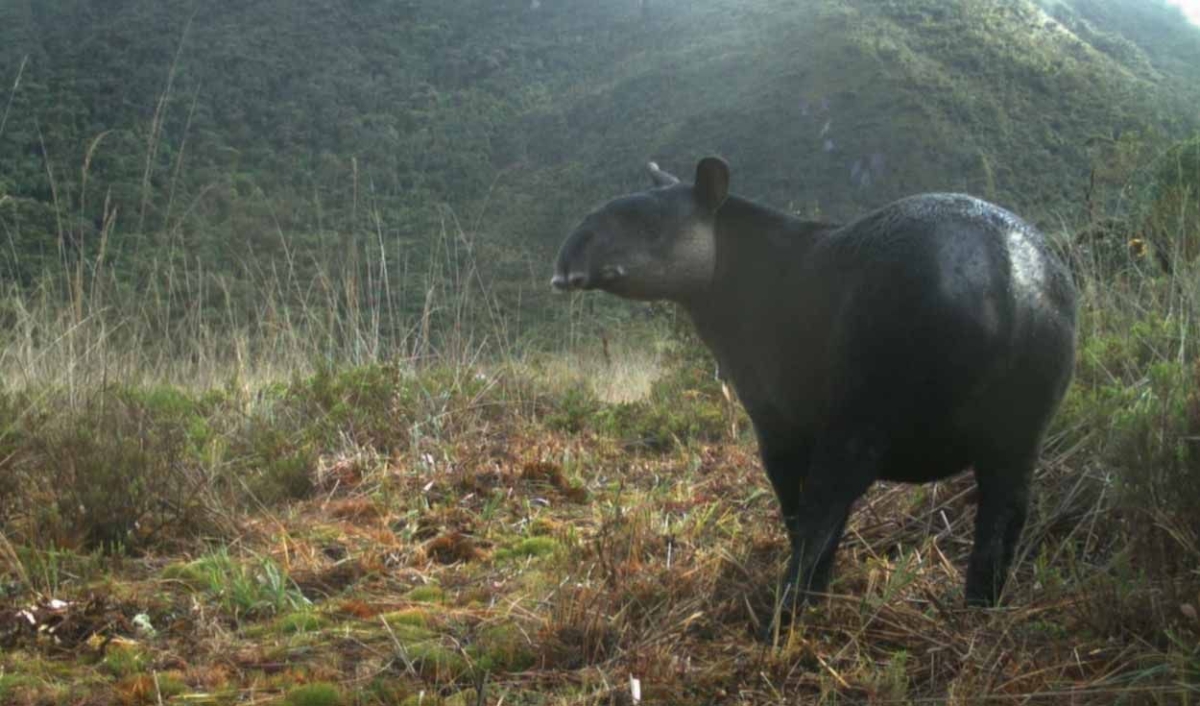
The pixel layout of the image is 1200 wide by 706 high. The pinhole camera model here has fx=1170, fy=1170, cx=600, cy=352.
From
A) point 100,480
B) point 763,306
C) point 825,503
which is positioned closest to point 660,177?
point 763,306

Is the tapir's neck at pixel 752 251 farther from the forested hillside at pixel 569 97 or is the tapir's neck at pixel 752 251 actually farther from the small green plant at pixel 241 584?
the forested hillside at pixel 569 97

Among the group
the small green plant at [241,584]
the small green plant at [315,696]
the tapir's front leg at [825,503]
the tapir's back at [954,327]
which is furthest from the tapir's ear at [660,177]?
the small green plant at [315,696]

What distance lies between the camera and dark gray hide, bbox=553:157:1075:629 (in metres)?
3.15

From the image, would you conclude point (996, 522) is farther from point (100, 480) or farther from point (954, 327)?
point (100, 480)

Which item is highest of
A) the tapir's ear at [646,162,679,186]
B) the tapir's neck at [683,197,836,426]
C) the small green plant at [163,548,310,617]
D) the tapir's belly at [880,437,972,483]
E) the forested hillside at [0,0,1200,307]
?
the tapir's ear at [646,162,679,186]

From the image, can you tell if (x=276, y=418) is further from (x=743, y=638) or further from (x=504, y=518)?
(x=743, y=638)

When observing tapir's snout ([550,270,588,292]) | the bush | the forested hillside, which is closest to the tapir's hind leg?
tapir's snout ([550,270,588,292])

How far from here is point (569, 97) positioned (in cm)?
5591

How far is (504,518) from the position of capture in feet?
17.8

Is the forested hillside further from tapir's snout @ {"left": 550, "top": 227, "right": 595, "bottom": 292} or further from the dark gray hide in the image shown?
the dark gray hide

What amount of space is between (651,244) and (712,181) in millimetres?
307

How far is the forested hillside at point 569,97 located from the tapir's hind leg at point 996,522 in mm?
17062

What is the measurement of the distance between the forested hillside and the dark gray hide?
16371 millimetres

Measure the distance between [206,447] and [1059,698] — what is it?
15.7 ft
